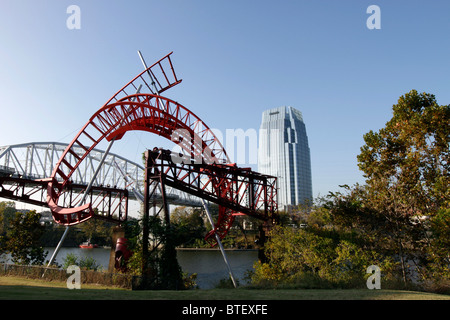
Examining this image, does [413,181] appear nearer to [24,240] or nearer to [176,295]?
[176,295]

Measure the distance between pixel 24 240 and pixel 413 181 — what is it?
27.4m

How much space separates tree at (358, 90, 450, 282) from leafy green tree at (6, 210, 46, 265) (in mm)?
24115

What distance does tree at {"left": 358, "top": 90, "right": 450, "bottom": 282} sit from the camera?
17312 mm

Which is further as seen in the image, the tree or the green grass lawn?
the tree

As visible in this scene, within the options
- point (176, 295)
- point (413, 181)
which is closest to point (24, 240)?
point (176, 295)

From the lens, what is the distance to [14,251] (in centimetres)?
2395

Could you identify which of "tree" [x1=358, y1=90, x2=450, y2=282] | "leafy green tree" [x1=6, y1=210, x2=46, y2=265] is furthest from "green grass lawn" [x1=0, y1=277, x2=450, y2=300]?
"leafy green tree" [x1=6, y1=210, x2=46, y2=265]

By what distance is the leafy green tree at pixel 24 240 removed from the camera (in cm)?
2394

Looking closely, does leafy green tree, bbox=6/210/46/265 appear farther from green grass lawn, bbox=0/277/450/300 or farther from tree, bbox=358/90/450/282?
tree, bbox=358/90/450/282

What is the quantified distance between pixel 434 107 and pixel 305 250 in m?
11.3

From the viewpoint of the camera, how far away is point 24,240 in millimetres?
24203
